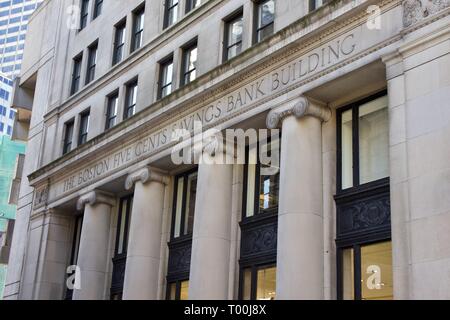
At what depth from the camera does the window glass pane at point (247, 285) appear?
21922 mm

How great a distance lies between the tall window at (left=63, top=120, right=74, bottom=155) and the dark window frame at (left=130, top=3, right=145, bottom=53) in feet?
19.5

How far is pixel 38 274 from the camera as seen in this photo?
1281 inches

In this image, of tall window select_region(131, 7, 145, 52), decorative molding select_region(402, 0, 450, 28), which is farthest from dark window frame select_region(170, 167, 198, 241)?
decorative molding select_region(402, 0, 450, 28)

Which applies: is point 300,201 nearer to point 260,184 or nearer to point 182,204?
point 260,184

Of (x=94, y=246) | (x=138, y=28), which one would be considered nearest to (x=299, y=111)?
(x=94, y=246)

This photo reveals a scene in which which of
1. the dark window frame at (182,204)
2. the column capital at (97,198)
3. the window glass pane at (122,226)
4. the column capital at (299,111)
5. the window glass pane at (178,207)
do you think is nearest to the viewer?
the column capital at (299,111)

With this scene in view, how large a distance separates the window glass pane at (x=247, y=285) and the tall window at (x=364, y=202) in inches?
154

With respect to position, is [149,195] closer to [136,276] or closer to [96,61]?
[136,276]

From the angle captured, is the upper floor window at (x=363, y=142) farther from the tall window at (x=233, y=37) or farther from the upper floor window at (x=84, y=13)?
the upper floor window at (x=84, y=13)

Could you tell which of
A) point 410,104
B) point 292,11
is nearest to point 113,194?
point 292,11

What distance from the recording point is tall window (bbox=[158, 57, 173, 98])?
2806cm

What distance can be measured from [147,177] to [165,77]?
15.0 ft

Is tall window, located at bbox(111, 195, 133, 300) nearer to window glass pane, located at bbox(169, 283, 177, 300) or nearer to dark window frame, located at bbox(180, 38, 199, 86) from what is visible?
window glass pane, located at bbox(169, 283, 177, 300)

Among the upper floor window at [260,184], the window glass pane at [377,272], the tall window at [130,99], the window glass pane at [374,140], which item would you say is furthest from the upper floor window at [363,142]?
the tall window at [130,99]
